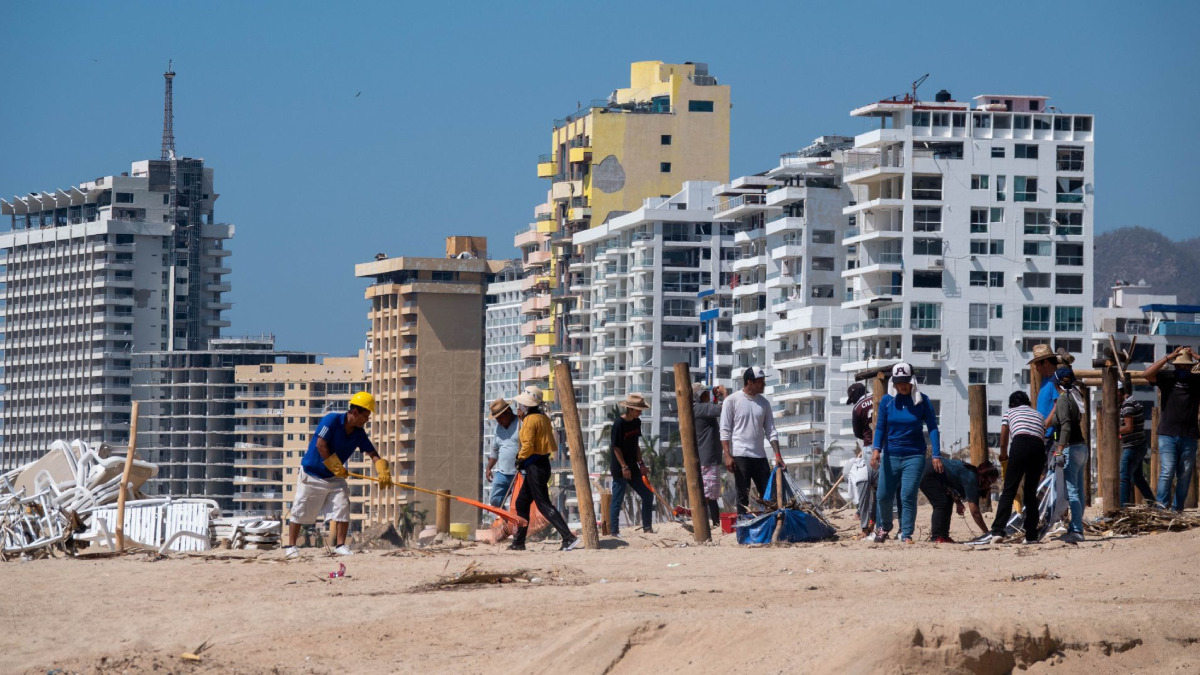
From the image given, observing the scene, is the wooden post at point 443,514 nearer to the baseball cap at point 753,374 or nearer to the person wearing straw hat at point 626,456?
the person wearing straw hat at point 626,456

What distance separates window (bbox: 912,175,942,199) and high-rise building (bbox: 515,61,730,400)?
29.2m

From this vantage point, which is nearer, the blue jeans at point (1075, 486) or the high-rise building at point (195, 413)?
the blue jeans at point (1075, 486)

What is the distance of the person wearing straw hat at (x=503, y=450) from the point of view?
63.9 ft

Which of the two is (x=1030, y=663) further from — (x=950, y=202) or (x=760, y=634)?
(x=950, y=202)

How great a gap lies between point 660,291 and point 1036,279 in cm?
2823

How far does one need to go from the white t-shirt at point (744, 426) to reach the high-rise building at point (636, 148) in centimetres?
10266

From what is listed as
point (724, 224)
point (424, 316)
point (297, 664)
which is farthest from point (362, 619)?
point (424, 316)


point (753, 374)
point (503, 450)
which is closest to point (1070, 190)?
point (503, 450)

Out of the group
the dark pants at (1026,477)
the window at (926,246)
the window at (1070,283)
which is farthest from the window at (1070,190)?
the dark pants at (1026,477)

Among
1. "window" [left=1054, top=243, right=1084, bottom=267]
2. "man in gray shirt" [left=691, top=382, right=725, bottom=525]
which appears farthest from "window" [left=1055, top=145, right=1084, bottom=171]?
"man in gray shirt" [left=691, top=382, right=725, bottom=525]

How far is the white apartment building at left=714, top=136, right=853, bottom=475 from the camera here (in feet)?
325

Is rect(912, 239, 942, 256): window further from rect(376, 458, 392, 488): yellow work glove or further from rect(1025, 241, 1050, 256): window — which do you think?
rect(376, 458, 392, 488): yellow work glove

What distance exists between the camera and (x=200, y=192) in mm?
185375

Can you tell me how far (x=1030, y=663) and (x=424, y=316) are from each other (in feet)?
463
